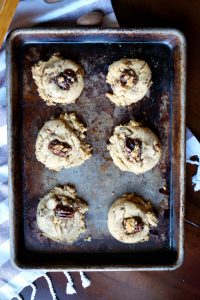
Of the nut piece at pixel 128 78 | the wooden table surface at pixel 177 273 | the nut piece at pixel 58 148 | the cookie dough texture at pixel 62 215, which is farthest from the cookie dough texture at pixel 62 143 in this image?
the wooden table surface at pixel 177 273

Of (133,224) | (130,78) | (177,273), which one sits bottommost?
(177,273)

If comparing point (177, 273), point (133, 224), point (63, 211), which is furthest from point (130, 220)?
point (177, 273)

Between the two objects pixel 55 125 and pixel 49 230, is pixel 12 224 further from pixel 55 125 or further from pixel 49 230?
pixel 55 125

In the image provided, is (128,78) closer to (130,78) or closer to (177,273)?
(130,78)

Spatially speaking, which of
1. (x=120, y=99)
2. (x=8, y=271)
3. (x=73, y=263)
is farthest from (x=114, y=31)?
(x=8, y=271)

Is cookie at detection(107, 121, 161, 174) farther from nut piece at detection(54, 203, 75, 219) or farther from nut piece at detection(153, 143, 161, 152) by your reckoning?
nut piece at detection(54, 203, 75, 219)
